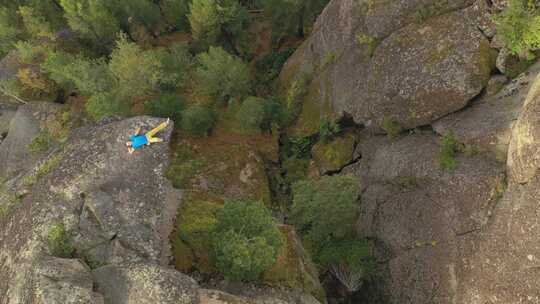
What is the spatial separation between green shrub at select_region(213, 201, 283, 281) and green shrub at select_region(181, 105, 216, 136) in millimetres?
16668

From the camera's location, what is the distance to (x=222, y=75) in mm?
39906

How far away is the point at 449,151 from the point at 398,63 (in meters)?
8.23

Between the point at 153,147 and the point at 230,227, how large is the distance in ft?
26.2

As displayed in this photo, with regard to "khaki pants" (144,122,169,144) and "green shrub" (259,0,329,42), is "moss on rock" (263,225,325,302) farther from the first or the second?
"green shrub" (259,0,329,42)

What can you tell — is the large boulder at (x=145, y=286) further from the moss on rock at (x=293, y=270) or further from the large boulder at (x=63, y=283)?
the moss on rock at (x=293, y=270)

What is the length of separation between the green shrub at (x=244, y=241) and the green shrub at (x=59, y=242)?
8.26 meters

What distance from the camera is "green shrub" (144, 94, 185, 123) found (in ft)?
128

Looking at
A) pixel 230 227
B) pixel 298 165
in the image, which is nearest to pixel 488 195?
pixel 230 227

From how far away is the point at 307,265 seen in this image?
87.4ft

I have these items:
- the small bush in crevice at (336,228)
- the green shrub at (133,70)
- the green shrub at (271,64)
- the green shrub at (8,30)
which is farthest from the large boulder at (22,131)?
the small bush in crevice at (336,228)

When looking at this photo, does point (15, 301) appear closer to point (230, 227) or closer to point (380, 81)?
point (230, 227)

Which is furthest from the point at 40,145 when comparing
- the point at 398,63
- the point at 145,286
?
the point at 398,63

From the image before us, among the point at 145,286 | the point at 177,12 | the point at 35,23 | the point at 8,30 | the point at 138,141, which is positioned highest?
the point at 177,12

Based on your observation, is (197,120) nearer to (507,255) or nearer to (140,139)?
(140,139)
